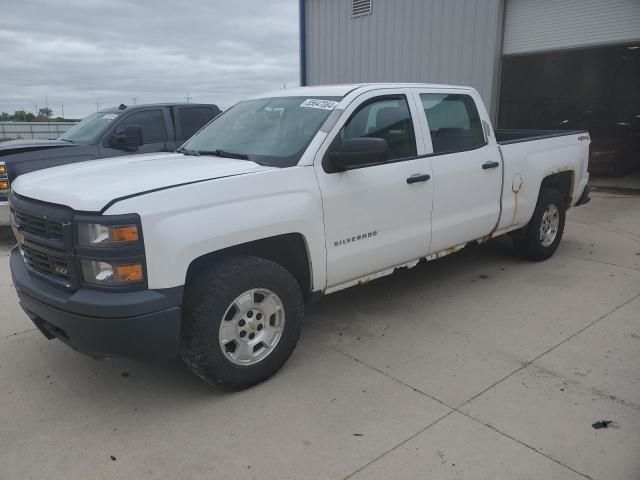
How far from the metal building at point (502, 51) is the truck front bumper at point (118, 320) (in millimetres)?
9926

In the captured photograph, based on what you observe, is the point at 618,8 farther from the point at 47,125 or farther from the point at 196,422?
the point at 47,125

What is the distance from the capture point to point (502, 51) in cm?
1113

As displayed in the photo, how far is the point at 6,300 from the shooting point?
5070mm

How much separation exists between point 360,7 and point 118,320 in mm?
12457

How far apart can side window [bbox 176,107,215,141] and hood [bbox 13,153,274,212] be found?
15.8 ft

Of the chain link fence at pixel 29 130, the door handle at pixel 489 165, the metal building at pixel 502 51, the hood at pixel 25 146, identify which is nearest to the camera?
the door handle at pixel 489 165

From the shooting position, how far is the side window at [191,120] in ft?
27.8

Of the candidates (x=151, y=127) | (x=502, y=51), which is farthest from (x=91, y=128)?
(x=502, y=51)

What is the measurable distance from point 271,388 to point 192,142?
7.04 feet

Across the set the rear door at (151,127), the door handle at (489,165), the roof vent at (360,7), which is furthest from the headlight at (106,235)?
the roof vent at (360,7)

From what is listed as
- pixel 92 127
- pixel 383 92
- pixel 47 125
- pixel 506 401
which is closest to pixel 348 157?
pixel 383 92

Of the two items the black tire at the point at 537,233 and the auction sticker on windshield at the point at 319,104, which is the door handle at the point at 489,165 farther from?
the auction sticker on windshield at the point at 319,104

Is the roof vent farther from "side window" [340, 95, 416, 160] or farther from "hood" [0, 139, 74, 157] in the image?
"side window" [340, 95, 416, 160]

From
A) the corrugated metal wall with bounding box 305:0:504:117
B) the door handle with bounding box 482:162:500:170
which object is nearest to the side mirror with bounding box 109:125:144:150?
the door handle with bounding box 482:162:500:170
